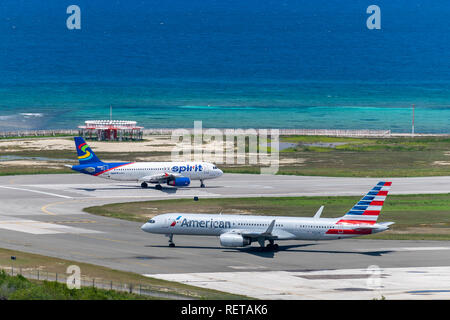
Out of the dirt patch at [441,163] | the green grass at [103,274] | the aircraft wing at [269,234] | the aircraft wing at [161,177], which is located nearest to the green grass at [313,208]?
the aircraft wing at [161,177]

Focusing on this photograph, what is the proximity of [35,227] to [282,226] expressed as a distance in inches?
1259

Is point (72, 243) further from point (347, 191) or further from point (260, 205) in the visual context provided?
point (347, 191)

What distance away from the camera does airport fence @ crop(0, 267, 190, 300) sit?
64938mm

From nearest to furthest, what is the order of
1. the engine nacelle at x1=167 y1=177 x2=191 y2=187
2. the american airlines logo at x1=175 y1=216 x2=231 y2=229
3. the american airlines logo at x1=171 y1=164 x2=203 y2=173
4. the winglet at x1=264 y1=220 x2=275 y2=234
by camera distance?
the winglet at x1=264 y1=220 x2=275 y2=234 → the american airlines logo at x1=175 y1=216 x2=231 y2=229 → the engine nacelle at x1=167 y1=177 x2=191 y2=187 → the american airlines logo at x1=171 y1=164 x2=203 y2=173

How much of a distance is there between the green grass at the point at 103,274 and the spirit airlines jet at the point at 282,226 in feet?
45.7

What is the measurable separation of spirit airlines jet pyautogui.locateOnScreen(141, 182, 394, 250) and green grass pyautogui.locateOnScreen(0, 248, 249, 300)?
13937 millimetres

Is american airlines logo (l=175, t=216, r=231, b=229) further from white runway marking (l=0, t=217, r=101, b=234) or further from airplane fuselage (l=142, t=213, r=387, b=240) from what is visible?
white runway marking (l=0, t=217, r=101, b=234)

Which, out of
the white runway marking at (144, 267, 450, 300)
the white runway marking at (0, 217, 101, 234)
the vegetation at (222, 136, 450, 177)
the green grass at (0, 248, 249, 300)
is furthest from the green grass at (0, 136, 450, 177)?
the white runway marking at (144, 267, 450, 300)

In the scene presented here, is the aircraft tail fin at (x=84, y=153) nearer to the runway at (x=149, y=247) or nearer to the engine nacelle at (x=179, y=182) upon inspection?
the runway at (x=149, y=247)

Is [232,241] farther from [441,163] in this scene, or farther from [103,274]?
[441,163]

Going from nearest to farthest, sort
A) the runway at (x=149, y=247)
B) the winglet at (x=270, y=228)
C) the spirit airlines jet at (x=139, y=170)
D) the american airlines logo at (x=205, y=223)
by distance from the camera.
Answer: the runway at (x=149, y=247) < the winglet at (x=270, y=228) < the american airlines logo at (x=205, y=223) < the spirit airlines jet at (x=139, y=170)

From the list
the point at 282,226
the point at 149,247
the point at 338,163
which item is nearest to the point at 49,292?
the point at 149,247

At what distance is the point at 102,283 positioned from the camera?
69312mm

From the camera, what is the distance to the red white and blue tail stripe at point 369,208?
283 feet
